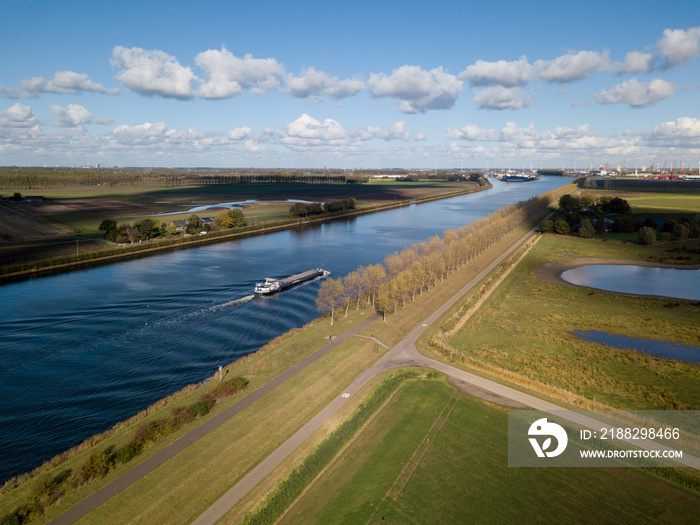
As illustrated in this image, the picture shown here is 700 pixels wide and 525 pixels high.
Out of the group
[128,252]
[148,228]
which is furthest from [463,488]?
[148,228]

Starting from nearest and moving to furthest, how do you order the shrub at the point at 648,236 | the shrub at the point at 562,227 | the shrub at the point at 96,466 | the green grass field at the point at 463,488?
the green grass field at the point at 463,488, the shrub at the point at 96,466, the shrub at the point at 648,236, the shrub at the point at 562,227

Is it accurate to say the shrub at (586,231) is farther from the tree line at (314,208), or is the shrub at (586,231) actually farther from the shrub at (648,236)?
the tree line at (314,208)

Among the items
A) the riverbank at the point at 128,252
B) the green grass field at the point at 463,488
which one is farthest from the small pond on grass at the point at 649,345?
the riverbank at the point at 128,252

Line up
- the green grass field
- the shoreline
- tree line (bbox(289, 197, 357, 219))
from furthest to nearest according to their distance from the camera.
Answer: tree line (bbox(289, 197, 357, 219))
the shoreline
the green grass field

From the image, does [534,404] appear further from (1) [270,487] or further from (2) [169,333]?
(2) [169,333]

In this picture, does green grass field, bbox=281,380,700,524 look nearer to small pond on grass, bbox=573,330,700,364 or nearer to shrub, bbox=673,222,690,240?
small pond on grass, bbox=573,330,700,364

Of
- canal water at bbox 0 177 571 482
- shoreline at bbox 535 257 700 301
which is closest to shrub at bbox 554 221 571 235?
shoreline at bbox 535 257 700 301
